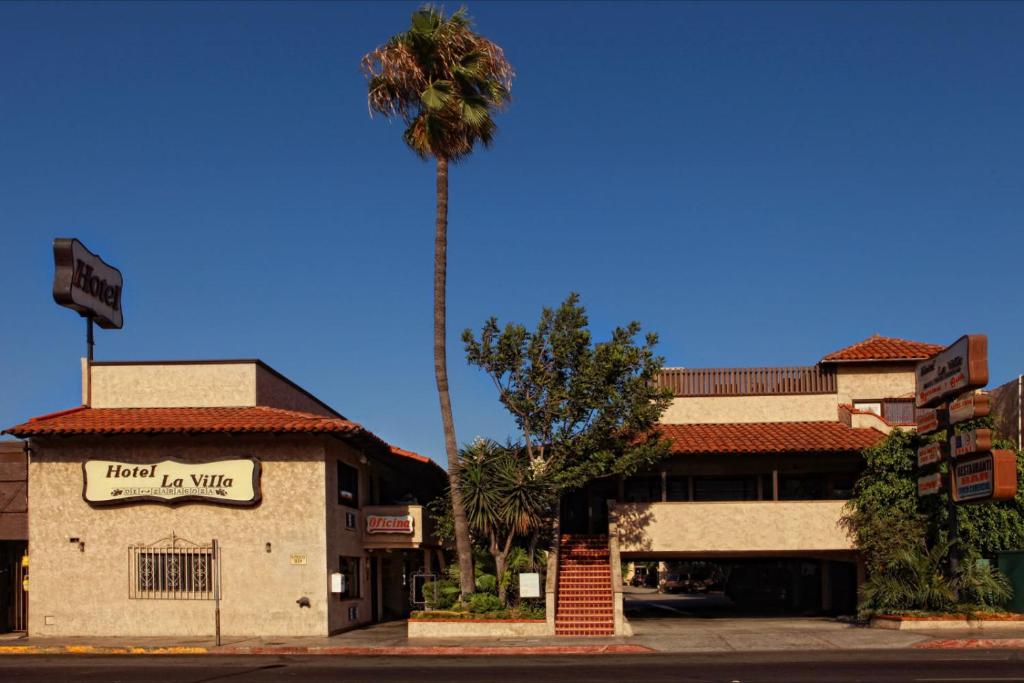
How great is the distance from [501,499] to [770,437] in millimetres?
10314

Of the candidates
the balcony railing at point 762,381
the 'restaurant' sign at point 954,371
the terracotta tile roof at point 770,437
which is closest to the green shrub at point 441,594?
the terracotta tile roof at point 770,437

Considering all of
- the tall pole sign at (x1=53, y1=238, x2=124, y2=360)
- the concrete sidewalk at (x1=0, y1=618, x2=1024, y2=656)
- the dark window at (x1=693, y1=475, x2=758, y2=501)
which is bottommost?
the concrete sidewalk at (x1=0, y1=618, x2=1024, y2=656)

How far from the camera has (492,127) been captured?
3117cm

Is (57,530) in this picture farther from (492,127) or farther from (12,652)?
(492,127)

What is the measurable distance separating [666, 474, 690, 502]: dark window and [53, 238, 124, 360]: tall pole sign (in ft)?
64.5

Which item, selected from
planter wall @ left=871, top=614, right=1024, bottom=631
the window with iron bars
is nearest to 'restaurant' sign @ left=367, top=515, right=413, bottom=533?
the window with iron bars

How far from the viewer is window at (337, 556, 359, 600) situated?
101 ft

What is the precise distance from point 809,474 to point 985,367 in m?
10.6

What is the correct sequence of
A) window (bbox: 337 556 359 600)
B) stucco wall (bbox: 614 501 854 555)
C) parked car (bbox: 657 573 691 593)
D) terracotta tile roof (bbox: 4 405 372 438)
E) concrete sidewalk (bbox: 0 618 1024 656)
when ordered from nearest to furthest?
concrete sidewalk (bbox: 0 618 1024 656)
terracotta tile roof (bbox: 4 405 372 438)
window (bbox: 337 556 359 600)
stucco wall (bbox: 614 501 854 555)
parked car (bbox: 657 573 691 593)

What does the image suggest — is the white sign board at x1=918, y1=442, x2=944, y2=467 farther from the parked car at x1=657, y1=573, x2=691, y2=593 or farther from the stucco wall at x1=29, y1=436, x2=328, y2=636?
the parked car at x1=657, y1=573, x2=691, y2=593

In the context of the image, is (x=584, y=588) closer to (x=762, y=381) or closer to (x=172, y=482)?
(x=762, y=381)

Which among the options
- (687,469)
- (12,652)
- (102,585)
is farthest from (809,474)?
(12,652)

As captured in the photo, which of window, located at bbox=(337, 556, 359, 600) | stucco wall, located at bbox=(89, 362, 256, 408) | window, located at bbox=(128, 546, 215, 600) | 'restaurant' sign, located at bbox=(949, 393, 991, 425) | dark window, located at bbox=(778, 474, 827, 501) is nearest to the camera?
'restaurant' sign, located at bbox=(949, 393, 991, 425)

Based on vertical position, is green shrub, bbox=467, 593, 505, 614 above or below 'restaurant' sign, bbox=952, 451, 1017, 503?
below
